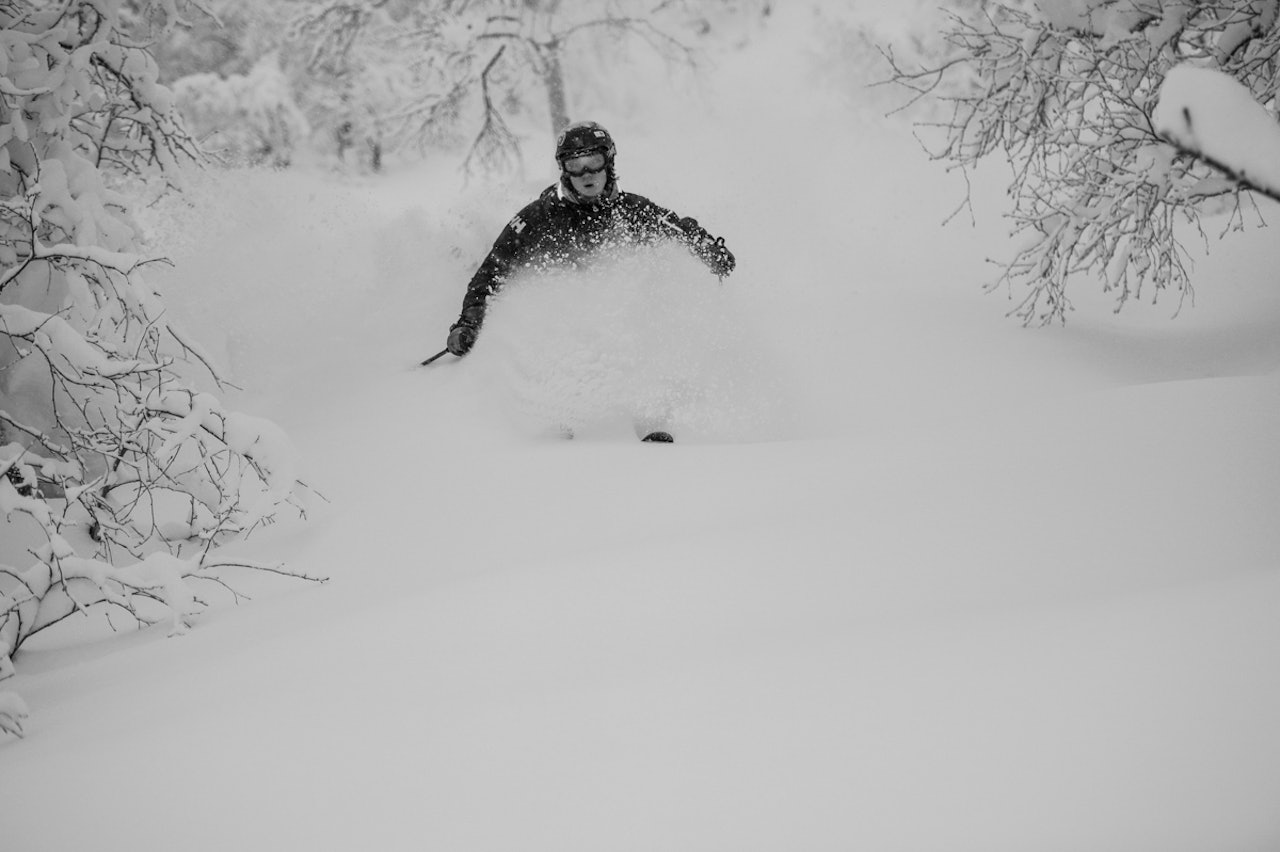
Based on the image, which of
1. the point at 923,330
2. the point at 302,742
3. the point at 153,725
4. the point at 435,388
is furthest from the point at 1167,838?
the point at 923,330

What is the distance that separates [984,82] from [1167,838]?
4.65m


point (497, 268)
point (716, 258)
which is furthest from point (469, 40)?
point (716, 258)

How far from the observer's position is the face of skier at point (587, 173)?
4023 millimetres

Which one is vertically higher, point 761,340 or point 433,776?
point 761,340

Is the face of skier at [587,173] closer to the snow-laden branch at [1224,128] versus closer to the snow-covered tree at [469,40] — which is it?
the snow-laden branch at [1224,128]

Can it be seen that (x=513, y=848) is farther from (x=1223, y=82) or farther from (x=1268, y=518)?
(x=1268, y=518)

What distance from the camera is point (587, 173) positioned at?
406cm

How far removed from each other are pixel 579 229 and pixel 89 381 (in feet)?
8.53

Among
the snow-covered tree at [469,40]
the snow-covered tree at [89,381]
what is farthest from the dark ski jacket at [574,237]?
the snow-covered tree at [469,40]

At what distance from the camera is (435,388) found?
4.40 m

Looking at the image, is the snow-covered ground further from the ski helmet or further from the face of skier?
the ski helmet

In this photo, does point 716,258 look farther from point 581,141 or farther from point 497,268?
point 497,268

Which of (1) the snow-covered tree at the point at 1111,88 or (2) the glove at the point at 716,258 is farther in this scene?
(2) the glove at the point at 716,258

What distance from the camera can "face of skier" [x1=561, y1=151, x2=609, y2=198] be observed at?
13.2 feet
